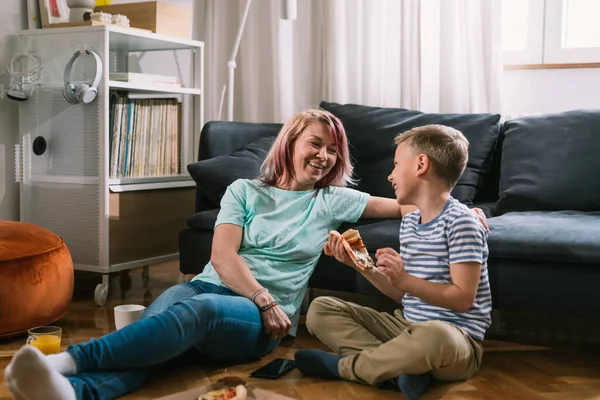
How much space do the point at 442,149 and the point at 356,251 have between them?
0.37 m

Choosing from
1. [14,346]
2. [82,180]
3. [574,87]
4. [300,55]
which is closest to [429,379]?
[14,346]

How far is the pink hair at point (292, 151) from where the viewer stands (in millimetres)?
2428

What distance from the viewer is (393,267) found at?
2.02 meters

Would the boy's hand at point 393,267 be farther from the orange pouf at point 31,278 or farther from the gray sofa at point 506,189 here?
the orange pouf at point 31,278

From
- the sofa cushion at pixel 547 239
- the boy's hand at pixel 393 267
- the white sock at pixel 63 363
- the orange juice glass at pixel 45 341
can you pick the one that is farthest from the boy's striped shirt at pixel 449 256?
the orange juice glass at pixel 45 341

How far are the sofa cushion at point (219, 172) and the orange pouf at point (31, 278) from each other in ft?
1.83

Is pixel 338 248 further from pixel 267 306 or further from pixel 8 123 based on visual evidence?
pixel 8 123

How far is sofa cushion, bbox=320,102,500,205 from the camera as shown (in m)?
3.02

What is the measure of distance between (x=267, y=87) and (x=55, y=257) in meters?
1.69

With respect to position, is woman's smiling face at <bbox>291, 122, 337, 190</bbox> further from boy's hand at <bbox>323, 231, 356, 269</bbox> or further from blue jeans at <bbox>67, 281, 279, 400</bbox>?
blue jeans at <bbox>67, 281, 279, 400</bbox>

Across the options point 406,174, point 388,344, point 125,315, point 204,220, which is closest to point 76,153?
point 204,220

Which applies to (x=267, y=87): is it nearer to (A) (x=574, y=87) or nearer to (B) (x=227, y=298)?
(A) (x=574, y=87)

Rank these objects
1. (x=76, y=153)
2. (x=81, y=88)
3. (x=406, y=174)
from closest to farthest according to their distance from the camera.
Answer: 1. (x=406, y=174)
2. (x=81, y=88)
3. (x=76, y=153)

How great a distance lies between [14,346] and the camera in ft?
8.25
